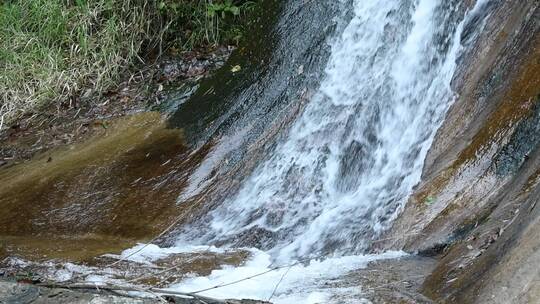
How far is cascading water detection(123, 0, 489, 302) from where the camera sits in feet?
17.1

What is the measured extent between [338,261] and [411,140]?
135 centimetres

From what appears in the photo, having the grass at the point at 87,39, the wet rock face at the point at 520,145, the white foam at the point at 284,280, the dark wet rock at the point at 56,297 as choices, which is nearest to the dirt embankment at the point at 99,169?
the grass at the point at 87,39

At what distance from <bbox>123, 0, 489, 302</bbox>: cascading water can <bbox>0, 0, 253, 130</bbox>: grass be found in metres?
2.60

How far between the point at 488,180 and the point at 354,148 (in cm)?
167

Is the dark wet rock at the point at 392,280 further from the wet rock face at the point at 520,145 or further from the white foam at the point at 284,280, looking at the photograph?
the wet rock face at the point at 520,145

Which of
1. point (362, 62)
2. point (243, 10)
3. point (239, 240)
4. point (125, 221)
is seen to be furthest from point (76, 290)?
point (243, 10)

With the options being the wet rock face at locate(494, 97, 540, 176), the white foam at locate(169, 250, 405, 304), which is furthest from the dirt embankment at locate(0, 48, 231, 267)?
the wet rock face at locate(494, 97, 540, 176)

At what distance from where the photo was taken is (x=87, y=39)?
859 centimetres

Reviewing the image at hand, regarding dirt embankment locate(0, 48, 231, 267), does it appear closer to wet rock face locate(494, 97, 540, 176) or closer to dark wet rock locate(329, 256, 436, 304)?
dark wet rock locate(329, 256, 436, 304)

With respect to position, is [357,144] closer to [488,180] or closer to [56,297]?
[488,180]

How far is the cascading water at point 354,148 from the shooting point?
520 cm

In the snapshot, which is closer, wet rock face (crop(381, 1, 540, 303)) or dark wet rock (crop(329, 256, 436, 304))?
wet rock face (crop(381, 1, 540, 303))

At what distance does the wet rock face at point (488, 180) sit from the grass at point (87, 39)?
4002 millimetres

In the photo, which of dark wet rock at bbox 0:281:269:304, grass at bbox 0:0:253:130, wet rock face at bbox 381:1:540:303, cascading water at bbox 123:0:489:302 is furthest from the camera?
grass at bbox 0:0:253:130
